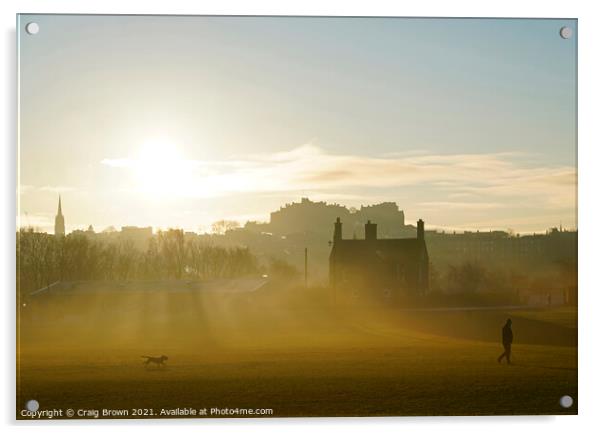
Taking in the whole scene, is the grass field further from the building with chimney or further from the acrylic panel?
the building with chimney

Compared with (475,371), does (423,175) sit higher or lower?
higher

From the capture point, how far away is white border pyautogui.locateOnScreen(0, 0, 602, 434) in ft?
33.4

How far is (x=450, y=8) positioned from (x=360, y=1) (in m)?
1.06

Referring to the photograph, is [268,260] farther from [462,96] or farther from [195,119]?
[462,96]

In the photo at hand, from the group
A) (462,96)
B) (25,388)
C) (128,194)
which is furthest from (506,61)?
(25,388)

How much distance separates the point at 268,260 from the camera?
1101 cm

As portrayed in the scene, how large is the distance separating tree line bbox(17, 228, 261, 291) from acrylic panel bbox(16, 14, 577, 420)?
24 mm

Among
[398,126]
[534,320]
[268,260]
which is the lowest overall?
[534,320]

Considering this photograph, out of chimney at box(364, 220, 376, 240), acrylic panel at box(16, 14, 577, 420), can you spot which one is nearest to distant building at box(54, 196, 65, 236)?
acrylic panel at box(16, 14, 577, 420)
